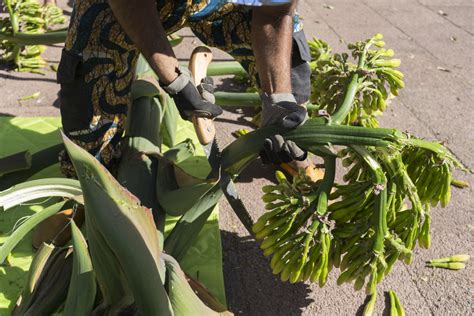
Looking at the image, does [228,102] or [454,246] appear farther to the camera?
[228,102]

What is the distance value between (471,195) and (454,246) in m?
0.53

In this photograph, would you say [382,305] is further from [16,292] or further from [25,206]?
[25,206]

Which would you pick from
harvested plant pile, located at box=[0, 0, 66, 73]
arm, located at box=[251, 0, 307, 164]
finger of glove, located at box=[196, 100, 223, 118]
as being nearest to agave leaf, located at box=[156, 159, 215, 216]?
finger of glove, located at box=[196, 100, 223, 118]

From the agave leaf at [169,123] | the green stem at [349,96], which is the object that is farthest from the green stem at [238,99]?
the green stem at [349,96]

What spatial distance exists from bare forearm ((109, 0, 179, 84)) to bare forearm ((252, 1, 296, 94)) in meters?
0.47

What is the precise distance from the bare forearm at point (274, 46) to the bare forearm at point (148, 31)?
0.47m

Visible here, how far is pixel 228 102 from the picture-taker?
3.58m

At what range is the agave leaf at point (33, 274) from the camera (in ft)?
7.34

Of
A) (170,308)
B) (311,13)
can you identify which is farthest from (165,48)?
(311,13)

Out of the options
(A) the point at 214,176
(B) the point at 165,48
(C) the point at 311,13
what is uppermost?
(B) the point at 165,48

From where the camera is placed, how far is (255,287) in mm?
2625

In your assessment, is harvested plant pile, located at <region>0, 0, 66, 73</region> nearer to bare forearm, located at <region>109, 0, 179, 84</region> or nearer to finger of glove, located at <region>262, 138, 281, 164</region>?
bare forearm, located at <region>109, 0, 179, 84</region>

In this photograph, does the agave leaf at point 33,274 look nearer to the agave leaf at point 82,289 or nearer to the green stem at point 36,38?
the agave leaf at point 82,289

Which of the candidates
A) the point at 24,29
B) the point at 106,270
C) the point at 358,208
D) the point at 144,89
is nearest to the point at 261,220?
the point at 358,208
